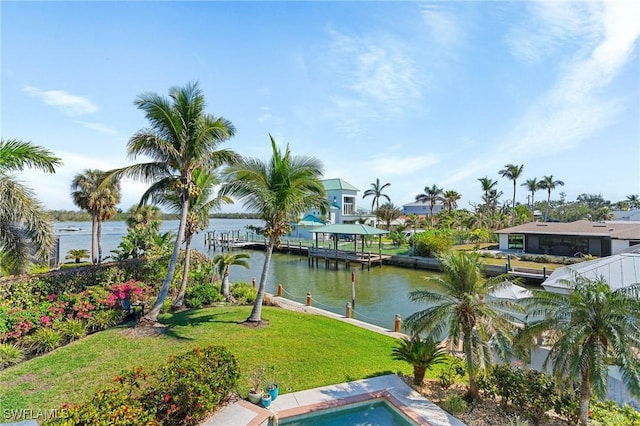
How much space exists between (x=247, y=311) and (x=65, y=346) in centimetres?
576

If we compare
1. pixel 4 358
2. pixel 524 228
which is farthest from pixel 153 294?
pixel 524 228

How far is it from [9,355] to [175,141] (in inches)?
277

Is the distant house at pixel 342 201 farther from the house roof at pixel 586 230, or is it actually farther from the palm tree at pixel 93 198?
the palm tree at pixel 93 198

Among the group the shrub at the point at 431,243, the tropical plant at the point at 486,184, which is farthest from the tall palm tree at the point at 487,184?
the shrub at the point at 431,243

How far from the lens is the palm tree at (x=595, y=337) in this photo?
5789 millimetres

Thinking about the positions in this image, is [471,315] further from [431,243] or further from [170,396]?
[431,243]

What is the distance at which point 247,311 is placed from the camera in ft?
42.8

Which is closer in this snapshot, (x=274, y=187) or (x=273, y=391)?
(x=273, y=391)

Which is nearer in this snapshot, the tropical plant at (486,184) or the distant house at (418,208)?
the tropical plant at (486,184)

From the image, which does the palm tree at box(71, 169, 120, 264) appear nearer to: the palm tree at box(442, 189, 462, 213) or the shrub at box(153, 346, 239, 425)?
the shrub at box(153, 346, 239, 425)

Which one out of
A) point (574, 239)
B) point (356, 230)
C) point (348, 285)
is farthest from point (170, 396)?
point (574, 239)

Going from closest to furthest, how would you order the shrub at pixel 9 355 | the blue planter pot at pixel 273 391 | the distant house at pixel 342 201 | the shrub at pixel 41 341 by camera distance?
1. the blue planter pot at pixel 273 391
2. the shrub at pixel 9 355
3. the shrub at pixel 41 341
4. the distant house at pixel 342 201

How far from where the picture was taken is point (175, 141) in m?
11.0

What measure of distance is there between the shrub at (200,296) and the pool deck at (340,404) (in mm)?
7783
